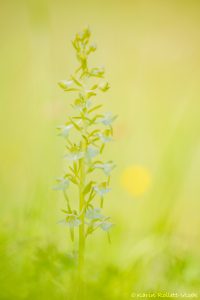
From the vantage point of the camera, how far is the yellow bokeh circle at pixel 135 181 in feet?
11.3

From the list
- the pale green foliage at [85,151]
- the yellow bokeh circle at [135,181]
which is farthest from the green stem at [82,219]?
the yellow bokeh circle at [135,181]

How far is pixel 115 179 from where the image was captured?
3.69m

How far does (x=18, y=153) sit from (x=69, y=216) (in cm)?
249

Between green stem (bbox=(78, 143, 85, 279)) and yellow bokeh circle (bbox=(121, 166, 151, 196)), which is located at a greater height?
green stem (bbox=(78, 143, 85, 279))

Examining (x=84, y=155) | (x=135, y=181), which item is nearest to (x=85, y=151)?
(x=84, y=155)

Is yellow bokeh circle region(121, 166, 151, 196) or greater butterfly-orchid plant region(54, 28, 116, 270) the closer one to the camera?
greater butterfly-orchid plant region(54, 28, 116, 270)

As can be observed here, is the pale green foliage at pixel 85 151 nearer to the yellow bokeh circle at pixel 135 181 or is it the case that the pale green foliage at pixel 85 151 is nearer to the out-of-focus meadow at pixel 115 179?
the out-of-focus meadow at pixel 115 179

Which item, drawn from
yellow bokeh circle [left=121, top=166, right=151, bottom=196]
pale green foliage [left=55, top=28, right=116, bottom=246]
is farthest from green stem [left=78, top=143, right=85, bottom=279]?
yellow bokeh circle [left=121, top=166, right=151, bottom=196]

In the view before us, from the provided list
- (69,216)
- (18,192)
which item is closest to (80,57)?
(69,216)

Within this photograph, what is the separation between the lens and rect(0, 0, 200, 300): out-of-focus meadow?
1620mm

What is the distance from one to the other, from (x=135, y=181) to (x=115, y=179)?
0.60 ft

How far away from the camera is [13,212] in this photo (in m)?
2.51

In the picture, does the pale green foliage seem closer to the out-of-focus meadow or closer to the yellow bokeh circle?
the out-of-focus meadow

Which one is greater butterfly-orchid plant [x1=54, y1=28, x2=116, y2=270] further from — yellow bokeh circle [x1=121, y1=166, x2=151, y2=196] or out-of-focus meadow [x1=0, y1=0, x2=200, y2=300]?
yellow bokeh circle [x1=121, y1=166, x2=151, y2=196]
